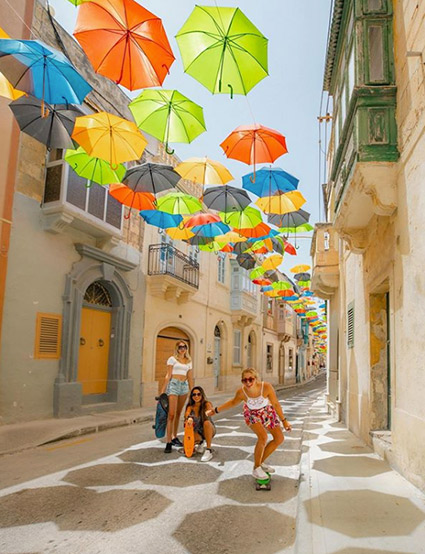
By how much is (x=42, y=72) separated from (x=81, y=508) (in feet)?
18.8

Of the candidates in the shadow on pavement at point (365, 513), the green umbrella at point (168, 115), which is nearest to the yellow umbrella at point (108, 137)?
the green umbrella at point (168, 115)

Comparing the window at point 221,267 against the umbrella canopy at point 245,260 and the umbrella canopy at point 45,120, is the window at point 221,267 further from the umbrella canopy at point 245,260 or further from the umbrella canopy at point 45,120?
the umbrella canopy at point 45,120

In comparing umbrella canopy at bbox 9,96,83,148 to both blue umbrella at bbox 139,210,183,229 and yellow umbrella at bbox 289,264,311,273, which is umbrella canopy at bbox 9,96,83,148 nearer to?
blue umbrella at bbox 139,210,183,229

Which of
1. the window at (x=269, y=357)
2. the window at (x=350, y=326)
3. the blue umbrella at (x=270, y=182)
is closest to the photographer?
Answer: the blue umbrella at (x=270, y=182)

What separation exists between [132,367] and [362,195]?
1053cm

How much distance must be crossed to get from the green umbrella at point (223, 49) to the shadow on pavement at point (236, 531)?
5590 mm

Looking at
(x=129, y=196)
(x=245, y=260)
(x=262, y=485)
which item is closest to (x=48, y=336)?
(x=129, y=196)

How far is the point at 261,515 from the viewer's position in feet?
13.9

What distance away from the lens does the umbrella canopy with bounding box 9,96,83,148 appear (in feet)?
25.5

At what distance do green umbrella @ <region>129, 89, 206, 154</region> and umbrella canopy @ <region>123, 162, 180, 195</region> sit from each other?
1.82 m

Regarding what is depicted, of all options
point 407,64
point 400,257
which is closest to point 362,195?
point 400,257

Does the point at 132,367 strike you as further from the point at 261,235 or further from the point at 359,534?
the point at 359,534

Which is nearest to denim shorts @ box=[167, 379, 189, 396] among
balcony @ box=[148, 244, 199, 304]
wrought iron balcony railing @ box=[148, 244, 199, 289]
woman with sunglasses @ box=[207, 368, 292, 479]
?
woman with sunglasses @ box=[207, 368, 292, 479]

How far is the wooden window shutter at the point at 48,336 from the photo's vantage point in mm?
10894
